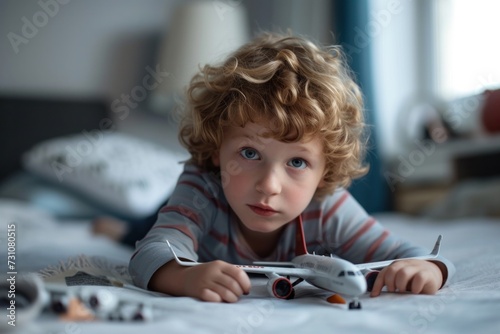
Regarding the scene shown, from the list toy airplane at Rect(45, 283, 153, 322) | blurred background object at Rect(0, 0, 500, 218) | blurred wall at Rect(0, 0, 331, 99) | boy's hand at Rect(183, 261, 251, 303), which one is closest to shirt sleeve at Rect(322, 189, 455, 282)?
boy's hand at Rect(183, 261, 251, 303)

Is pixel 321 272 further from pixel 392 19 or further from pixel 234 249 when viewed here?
pixel 392 19

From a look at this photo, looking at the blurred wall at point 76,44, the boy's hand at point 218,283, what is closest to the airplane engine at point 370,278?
the boy's hand at point 218,283

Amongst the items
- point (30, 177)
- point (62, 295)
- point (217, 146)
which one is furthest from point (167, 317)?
point (30, 177)

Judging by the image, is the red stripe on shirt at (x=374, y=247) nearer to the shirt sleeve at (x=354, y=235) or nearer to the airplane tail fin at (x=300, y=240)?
the shirt sleeve at (x=354, y=235)

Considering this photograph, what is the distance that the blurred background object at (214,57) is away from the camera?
2.63m

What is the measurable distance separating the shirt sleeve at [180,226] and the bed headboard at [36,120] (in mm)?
1853

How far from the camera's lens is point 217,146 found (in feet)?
3.16

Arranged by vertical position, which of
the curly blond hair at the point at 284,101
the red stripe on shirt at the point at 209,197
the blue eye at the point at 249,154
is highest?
the curly blond hair at the point at 284,101

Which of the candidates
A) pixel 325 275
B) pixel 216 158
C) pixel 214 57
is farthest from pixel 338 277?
pixel 214 57

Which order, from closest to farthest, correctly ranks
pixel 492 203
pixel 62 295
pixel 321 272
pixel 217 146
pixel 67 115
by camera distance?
pixel 62 295
pixel 321 272
pixel 217 146
pixel 492 203
pixel 67 115

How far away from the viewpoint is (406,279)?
765mm

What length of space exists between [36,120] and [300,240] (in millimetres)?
2113

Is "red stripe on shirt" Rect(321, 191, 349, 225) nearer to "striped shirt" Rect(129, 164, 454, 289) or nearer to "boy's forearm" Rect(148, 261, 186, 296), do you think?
"striped shirt" Rect(129, 164, 454, 289)

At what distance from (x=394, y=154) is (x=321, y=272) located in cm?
220
